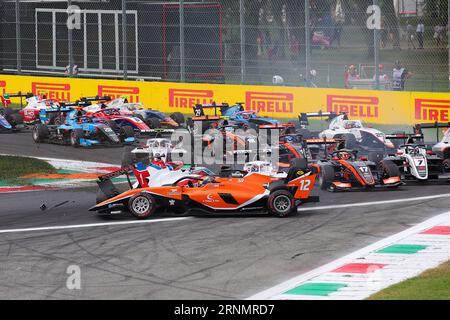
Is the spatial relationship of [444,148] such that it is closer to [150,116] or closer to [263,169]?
[263,169]

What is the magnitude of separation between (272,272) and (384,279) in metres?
1.67

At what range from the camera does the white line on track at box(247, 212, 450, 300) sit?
551 inches

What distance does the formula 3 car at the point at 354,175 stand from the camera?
2312cm

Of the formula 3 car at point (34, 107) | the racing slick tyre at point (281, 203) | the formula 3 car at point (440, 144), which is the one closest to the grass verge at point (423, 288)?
Answer: the racing slick tyre at point (281, 203)

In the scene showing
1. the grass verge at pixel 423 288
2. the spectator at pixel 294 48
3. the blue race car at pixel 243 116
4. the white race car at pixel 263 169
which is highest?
the spectator at pixel 294 48

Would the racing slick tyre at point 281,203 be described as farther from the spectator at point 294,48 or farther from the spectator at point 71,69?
the spectator at point 71,69

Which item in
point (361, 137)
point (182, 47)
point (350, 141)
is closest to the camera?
point (350, 141)

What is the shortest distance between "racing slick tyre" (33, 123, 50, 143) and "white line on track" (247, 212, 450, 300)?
1588 cm

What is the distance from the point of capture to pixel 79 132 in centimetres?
3127

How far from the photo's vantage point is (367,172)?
23172 millimetres

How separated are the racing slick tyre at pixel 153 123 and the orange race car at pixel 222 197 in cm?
1340

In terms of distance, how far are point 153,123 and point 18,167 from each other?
258 inches

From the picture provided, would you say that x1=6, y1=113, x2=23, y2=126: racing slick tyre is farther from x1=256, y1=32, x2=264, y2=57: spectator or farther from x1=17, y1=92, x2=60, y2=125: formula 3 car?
x1=256, y1=32, x2=264, y2=57: spectator

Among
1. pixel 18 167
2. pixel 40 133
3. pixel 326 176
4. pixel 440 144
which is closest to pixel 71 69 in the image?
pixel 40 133
